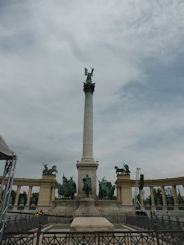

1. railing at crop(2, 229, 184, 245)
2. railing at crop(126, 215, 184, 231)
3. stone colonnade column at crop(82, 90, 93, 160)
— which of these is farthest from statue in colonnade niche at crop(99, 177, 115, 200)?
railing at crop(2, 229, 184, 245)

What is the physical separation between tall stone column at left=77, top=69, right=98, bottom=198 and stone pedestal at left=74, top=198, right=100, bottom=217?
3546 mm

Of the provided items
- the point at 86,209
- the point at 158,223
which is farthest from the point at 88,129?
the point at 158,223

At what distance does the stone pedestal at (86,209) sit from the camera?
2717 centimetres

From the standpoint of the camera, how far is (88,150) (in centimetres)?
3741

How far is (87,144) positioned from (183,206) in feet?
119

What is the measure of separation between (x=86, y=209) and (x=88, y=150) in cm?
1217

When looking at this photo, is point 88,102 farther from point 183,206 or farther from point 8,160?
point 183,206

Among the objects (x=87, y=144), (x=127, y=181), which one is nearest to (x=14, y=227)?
(x=87, y=144)

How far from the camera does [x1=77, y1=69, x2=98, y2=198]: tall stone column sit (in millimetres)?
34000

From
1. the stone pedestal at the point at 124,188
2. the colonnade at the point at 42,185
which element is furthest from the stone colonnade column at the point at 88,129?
the colonnade at the point at 42,185

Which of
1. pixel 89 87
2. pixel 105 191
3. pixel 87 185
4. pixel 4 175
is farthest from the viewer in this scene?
pixel 89 87

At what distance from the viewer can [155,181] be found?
2249 inches

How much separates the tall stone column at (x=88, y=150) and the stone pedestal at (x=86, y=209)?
11.6 ft

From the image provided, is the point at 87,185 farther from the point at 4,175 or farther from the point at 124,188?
the point at 124,188
